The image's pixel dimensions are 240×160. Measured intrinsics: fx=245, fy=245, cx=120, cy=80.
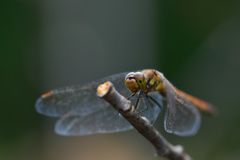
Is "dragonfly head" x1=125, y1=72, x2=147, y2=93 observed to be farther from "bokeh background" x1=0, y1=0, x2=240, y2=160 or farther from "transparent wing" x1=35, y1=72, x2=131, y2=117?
"bokeh background" x1=0, y1=0, x2=240, y2=160

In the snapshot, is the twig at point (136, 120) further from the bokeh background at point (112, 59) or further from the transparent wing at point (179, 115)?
the bokeh background at point (112, 59)

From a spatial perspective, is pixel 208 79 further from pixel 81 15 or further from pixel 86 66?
pixel 81 15

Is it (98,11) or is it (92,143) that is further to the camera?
(98,11)

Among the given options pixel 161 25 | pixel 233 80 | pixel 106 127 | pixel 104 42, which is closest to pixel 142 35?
pixel 161 25

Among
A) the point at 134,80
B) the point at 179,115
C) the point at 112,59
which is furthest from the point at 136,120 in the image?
the point at 112,59

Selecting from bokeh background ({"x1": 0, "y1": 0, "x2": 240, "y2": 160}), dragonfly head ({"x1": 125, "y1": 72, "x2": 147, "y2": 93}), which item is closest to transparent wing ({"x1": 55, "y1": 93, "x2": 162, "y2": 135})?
dragonfly head ({"x1": 125, "y1": 72, "x2": 147, "y2": 93})

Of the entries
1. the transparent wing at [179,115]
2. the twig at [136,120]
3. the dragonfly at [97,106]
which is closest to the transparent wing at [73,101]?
the dragonfly at [97,106]
